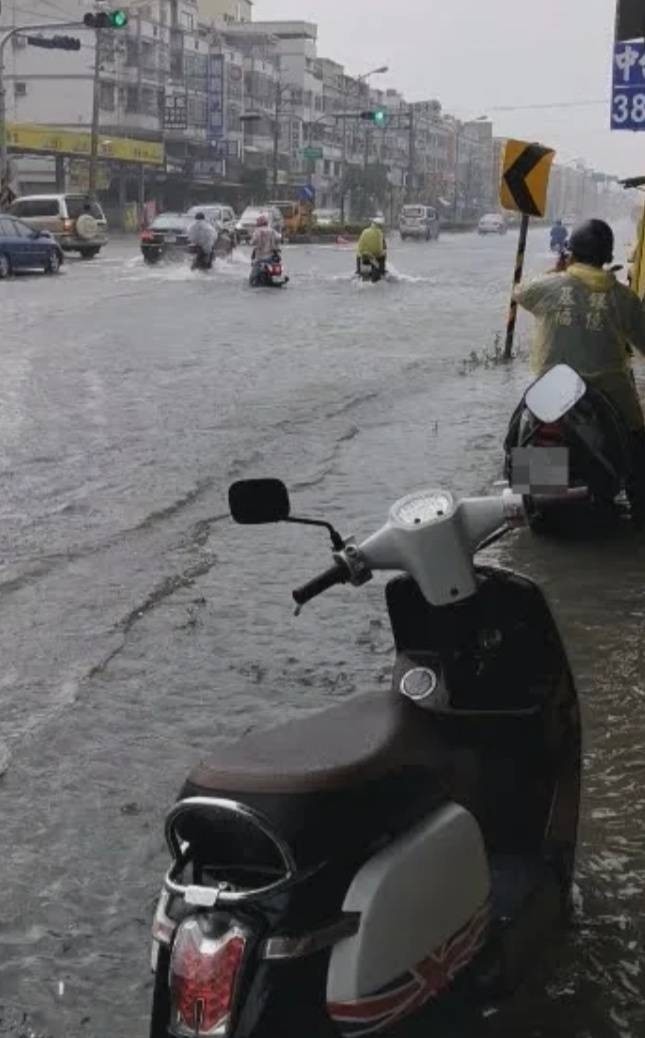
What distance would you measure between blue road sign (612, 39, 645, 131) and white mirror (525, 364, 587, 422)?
1164cm

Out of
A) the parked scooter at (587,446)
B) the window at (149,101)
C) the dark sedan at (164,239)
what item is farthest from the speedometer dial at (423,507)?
the window at (149,101)

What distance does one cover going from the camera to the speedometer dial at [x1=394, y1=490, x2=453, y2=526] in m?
2.45

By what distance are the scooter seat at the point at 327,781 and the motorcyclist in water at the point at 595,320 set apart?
4.39 metres

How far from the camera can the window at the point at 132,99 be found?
78.8 m

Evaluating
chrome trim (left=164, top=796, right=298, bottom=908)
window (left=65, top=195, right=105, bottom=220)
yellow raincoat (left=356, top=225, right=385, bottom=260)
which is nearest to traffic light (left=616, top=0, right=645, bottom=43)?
chrome trim (left=164, top=796, right=298, bottom=908)

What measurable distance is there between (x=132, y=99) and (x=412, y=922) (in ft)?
269

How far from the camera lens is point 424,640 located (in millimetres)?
2623

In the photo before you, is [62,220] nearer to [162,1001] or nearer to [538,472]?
[538,472]

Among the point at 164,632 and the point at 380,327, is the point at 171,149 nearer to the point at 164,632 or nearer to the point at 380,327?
the point at 380,327

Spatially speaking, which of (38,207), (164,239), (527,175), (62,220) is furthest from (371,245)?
(527,175)

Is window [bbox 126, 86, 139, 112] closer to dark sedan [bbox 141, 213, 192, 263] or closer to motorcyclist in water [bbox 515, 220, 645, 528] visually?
dark sedan [bbox 141, 213, 192, 263]

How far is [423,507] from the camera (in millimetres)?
2504

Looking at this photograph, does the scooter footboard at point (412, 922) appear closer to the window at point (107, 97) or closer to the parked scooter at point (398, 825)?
the parked scooter at point (398, 825)

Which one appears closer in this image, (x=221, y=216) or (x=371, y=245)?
(x=371, y=245)
